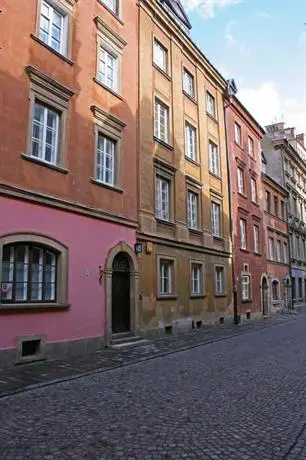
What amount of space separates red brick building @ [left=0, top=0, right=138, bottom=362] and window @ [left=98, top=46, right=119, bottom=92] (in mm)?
38

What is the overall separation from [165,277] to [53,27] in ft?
31.2

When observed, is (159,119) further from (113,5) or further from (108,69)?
(113,5)

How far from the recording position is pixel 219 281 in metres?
21.7

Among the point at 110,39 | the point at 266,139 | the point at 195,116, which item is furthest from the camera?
the point at 266,139

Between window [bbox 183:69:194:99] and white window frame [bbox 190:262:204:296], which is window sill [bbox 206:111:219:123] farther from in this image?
white window frame [bbox 190:262:204:296]

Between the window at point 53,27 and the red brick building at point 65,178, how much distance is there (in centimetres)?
3

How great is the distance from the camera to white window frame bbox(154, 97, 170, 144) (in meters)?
17.5

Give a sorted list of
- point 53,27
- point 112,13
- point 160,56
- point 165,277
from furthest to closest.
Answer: point 160,56 < point 165,277 < point 112,13 < point 53,27

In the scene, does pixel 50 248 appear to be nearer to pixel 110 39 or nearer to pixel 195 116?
pixel 110 39

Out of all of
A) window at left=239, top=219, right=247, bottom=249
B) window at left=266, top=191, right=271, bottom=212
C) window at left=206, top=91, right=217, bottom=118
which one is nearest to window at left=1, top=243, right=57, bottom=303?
window at left=206, top=91, right=217, bottom=118

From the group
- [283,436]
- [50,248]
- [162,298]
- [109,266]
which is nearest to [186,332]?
[162,298]

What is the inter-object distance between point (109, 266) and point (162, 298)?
360 centimetres

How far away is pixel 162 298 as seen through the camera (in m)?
16.0

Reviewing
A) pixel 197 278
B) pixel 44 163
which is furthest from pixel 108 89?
pixel 197 278
